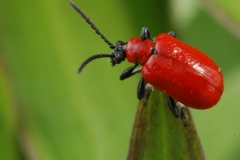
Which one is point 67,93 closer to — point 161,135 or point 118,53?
point 118,53

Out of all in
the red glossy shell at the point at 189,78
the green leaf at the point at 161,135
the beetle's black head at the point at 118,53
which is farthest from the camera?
the beetle's black head at the point at 118,53

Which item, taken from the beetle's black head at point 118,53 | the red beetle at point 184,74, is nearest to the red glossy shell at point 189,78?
the red beetle at point 184,74

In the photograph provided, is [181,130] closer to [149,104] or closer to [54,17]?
[149,104]

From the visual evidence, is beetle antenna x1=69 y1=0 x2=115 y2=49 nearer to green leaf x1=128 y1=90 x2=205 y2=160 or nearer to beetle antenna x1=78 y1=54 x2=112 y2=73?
beetle antenna x1=78 y1=54 x2=112 y2=73

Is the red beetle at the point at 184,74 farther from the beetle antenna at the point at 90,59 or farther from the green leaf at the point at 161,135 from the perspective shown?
the green leaf at the point at 161,135

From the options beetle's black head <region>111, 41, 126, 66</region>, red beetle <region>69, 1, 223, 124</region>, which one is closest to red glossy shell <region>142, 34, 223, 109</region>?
red beetle <region>69, 1, 223, 124</region>

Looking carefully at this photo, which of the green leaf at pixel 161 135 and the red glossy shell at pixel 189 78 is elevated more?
the red glossy shell at pixel 189 78

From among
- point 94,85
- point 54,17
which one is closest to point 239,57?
point 94,85

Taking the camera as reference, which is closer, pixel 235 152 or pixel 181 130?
pixel 181 130

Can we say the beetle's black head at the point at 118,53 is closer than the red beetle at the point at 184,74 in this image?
No
